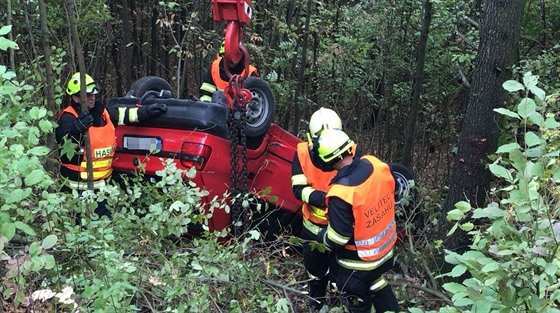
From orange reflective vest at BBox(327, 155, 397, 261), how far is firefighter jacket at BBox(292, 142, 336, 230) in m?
0.53

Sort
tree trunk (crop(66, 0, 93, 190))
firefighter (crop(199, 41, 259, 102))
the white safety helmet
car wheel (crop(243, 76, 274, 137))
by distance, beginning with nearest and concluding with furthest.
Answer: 1. tree trunk (crop(66, 0, 93, 190))
2. the white safety helmet
3. car wheel (crop(243, 76, 274, 137))
4. firefighter (crop(199, 41, 259, 102))

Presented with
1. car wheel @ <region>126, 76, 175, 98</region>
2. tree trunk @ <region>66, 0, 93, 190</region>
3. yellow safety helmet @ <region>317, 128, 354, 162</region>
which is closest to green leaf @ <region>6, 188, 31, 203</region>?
tree trunk @ <region>66, 0, 93, 190</region>

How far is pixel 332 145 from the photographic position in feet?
13.0

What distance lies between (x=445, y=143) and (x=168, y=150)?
4826 mm

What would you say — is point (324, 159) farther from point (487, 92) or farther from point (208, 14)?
point (208, 14)

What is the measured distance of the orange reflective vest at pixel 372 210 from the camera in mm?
3820

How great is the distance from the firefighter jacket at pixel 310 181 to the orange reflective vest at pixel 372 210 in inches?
20.7

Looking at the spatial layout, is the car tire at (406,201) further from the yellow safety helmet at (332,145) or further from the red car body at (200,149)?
the yellow safety helmet at (332,145)

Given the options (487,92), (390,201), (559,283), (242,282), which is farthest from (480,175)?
(559,283)

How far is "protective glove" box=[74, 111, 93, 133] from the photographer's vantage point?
14.4 feet

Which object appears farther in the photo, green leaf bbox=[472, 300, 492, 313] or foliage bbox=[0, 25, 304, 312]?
foliage bbox=[0, 25, 304, 312]

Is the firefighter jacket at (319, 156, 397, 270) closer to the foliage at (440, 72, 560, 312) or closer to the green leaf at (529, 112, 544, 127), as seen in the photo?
the foliage at (440, 72, 560, 312)

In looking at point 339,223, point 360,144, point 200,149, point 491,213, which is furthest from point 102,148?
point 360,144

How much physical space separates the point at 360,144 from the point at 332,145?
4467 millimetres
